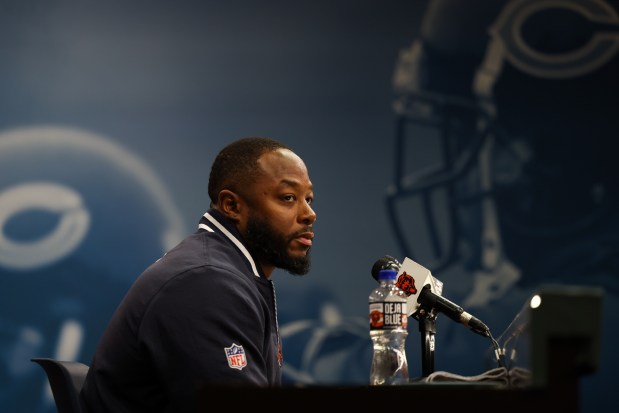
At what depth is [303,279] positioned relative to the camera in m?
4.04

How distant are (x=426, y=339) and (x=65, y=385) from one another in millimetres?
757

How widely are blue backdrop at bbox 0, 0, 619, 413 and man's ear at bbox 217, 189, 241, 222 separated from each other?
194 cm

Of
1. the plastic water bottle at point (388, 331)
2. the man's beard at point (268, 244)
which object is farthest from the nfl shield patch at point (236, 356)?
the man's beard at point (268, 244)

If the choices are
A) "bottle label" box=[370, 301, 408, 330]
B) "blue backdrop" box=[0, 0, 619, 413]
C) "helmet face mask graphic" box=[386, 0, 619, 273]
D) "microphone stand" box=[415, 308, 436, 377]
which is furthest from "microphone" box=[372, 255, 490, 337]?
"helmet face mask graphic" box=[386, 0, 619, 273]

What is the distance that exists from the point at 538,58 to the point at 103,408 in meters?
3.21

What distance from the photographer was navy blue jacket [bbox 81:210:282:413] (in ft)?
4.88

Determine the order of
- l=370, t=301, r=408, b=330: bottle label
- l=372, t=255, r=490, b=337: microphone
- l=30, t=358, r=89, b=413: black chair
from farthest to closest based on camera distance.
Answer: l=372, t=255, r=490, b=337: microphone → l=30, t=358, r=89, b=413: black chair → l=370, t=301, r=408, b=330: bottle label

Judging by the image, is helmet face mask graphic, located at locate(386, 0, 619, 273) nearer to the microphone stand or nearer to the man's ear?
the man's ear

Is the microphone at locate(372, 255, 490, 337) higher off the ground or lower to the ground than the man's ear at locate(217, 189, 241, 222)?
lower

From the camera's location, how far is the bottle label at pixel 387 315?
1438 millimetres

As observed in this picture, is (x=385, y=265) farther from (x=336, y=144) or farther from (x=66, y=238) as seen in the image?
(x=66, y=238)

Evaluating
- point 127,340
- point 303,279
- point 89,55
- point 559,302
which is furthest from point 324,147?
point 559,302

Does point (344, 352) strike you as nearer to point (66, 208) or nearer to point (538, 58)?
point (66, 208)

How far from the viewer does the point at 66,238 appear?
3.96 meters
